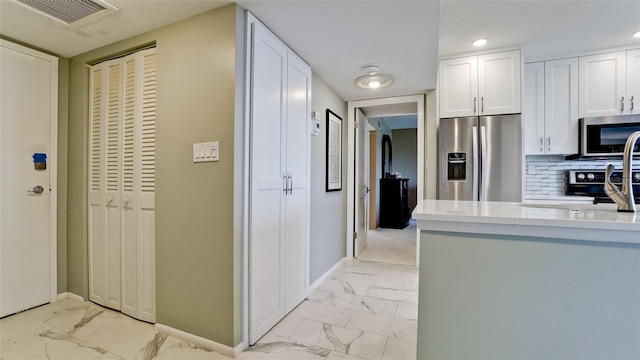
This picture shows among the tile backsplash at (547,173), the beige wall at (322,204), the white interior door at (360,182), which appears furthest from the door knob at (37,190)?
the tile backsplash at (547,173)

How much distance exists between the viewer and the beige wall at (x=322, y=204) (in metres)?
2.64

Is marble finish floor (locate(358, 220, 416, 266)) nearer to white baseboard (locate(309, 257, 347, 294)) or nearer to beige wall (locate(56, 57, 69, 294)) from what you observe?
white baseboard (locate(309, 257, 347, 294))

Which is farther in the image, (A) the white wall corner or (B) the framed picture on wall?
(B) the framed picture on wall

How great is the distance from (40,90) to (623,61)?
543cm

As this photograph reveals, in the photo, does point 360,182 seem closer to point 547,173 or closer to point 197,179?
point 547,173

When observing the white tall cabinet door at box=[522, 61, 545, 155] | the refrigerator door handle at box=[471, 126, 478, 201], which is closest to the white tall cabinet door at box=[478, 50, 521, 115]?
the refrigerator door handle at box=[471, 126, 478, 201]

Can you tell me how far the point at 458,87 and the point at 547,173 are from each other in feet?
5.03

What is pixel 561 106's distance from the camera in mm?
2918

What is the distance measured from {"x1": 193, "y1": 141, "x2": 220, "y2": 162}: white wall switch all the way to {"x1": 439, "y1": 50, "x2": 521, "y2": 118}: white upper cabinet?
8.06 ft

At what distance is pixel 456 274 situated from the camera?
1.08m

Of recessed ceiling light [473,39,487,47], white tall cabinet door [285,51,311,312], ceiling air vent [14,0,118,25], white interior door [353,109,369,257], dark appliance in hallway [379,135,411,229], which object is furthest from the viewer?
dark appliance in hallway [379,135,411,229]

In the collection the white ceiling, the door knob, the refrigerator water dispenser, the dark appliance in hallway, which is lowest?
the dark appliance in hallway

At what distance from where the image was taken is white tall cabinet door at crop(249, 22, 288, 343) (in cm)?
170

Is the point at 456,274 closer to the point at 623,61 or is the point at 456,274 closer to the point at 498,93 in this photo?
the point at 498,93
